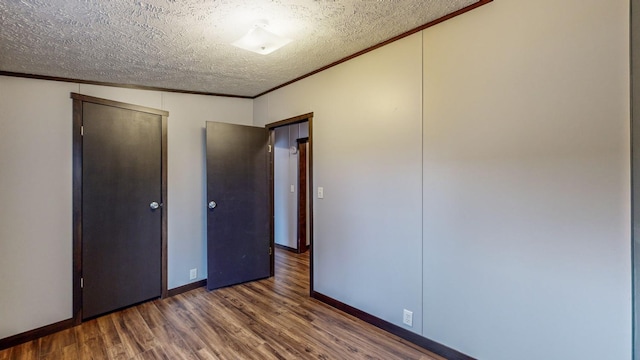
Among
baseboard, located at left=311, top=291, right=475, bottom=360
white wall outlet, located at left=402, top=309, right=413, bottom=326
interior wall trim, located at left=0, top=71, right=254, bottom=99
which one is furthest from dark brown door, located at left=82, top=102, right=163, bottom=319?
white wall outlet, located at left=402, top=309, right=413, bottom=326

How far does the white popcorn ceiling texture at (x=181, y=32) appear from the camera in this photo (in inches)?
67.9

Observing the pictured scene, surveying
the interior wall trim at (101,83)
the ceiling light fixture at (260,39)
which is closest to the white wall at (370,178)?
the ceiling light fixture at (260,39)

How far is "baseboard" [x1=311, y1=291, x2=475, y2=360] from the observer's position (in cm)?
201

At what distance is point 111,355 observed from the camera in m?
2.15

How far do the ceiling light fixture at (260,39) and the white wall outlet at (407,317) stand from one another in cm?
221

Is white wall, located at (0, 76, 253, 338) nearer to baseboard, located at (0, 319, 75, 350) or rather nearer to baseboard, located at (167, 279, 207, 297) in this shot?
baseboard, located at (0, 319, 75, 350)

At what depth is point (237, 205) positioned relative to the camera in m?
3.50

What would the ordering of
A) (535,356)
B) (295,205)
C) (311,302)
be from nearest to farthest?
(535,356), (311,302), (295,205)

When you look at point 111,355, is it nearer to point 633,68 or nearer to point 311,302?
point 311,302

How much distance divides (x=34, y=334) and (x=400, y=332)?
3.05m

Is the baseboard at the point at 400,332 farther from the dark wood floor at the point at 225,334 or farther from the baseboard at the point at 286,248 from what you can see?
the baseboard at the point at 286,248

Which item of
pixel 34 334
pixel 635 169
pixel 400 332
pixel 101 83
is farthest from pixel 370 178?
pixel 34 334

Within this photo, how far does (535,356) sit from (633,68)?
1.58 metres

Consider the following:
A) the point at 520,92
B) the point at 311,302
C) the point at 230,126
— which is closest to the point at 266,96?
the point at 230,126
